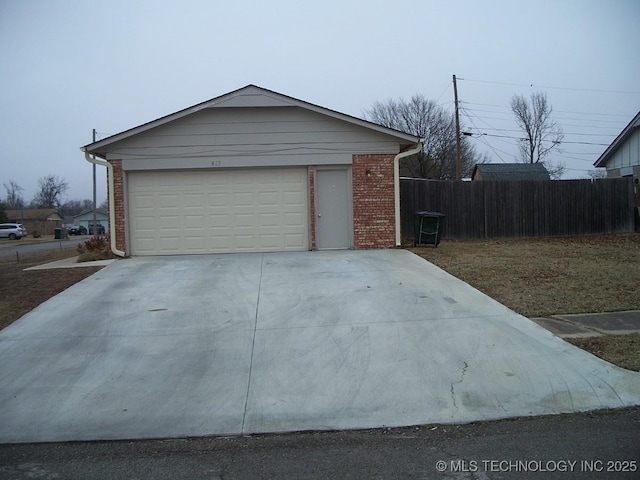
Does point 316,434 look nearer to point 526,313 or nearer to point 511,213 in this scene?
point 526,313

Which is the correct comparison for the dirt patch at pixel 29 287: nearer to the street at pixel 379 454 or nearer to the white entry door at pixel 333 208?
the street at pixel 379 454

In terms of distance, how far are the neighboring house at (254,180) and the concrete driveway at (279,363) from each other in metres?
3.98

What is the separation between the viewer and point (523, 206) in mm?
19141

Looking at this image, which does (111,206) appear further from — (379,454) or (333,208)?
(379,454)

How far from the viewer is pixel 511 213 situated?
62.5ft

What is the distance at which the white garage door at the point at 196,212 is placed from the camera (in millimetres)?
14547

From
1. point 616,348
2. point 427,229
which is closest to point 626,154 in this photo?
point 427,229

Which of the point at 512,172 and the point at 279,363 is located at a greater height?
the point at 512,172

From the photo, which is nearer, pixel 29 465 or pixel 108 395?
pixel 29 465

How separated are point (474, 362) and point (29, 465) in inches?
187

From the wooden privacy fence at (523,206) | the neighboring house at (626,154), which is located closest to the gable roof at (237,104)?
the wooden privacy fence at (523,206)

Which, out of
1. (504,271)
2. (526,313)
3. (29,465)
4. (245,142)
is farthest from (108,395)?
(245,142)

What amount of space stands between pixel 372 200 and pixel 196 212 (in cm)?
451

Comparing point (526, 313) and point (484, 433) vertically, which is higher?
point (526, 313)
